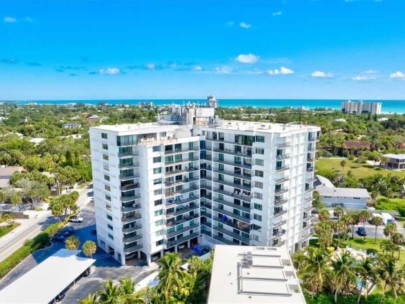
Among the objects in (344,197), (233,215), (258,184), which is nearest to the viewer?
(258,184)

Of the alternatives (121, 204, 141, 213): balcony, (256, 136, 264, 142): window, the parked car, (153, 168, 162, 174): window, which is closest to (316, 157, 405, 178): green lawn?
(256, 136, 264, 142): window

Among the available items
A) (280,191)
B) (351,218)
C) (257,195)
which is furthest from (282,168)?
(351,218)

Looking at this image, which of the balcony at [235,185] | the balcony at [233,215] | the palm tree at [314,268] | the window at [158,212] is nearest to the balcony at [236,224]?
the balcony at [233,215]

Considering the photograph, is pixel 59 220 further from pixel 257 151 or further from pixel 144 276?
pixel 257 151

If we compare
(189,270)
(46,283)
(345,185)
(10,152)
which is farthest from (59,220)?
(345,185)

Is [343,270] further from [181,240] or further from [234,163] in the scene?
[181,240]
